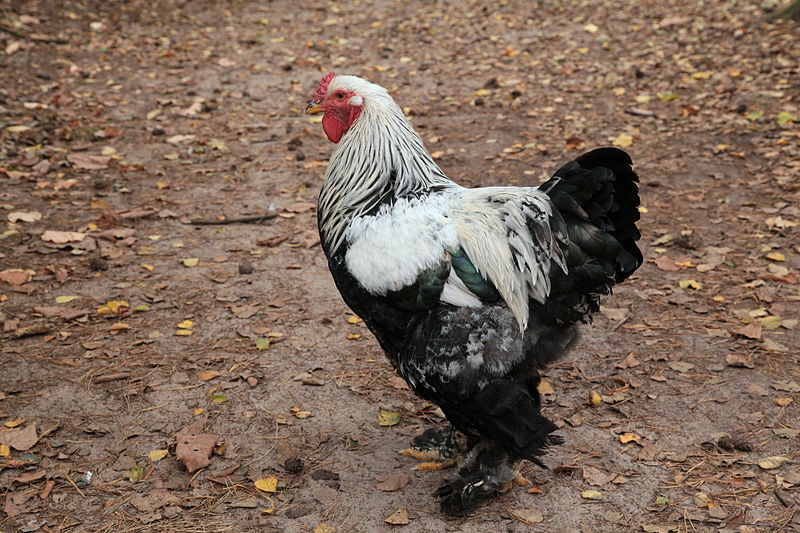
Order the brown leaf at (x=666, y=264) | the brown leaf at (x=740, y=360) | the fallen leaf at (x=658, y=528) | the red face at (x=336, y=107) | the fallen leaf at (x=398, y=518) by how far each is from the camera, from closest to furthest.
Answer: the fallen leaf at (x=658, y=528) < the fallen leaf at (x=398, y=518) < the red face at (x=336, y=107) < the brown leaf at (x=740, y=360) < the brown leaf at (x=666, y=264)

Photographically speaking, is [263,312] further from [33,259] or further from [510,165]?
[510,165]

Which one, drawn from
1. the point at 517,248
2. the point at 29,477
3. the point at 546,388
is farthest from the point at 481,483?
the point at 29,477

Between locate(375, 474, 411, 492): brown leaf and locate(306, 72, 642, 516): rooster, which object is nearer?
locate(306, 72, 642, 516): rooster

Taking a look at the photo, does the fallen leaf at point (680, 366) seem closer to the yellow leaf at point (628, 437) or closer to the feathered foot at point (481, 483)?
the yellow leaf at point (628, 437)

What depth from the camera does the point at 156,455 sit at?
14.4 ft

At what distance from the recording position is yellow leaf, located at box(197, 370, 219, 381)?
16.7 ft

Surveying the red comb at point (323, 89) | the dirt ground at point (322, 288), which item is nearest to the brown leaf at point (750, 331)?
the dirt ground at point (322, 288)

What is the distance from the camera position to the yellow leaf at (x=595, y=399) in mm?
4867

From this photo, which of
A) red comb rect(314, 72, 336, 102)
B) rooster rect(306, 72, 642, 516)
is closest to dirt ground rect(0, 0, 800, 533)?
rooster rect(306, 72, 642, 516)

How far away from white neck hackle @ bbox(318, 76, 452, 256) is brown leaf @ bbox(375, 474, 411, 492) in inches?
57.1

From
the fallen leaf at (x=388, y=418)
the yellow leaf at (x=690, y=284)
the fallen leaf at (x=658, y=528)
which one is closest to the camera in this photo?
the fallen leaf at (x=658, y=528)

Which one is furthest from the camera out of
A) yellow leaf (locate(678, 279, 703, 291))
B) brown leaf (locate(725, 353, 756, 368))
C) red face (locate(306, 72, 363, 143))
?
yellow leaf (locate(678, 279, 703, 291))

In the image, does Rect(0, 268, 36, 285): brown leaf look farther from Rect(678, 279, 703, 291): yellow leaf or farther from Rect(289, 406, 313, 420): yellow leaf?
Rect(678, 279, 703, 291): yellow leaf

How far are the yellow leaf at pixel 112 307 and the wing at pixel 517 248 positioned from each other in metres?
3.29
